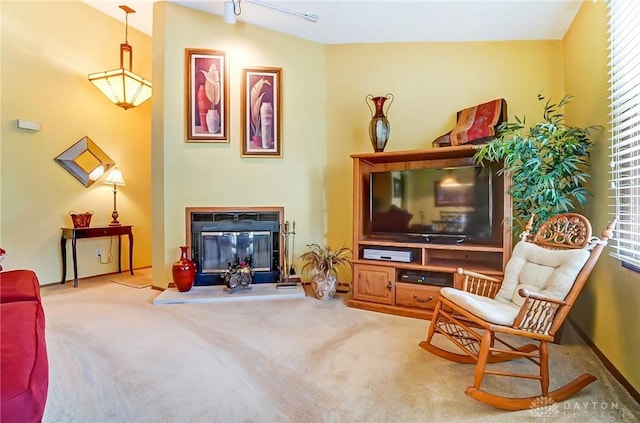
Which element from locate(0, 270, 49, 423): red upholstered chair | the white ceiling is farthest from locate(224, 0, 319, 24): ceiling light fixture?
locate(0, 270, 49, 423): red upholstered chair

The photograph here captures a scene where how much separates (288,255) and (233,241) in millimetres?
656

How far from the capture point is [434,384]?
1794 millimetres

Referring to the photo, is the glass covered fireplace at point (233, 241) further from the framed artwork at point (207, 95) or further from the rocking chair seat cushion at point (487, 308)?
the rocking chair seat cushion at point (487, 308)

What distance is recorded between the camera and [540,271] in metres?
2.07

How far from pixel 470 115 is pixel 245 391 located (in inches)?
118

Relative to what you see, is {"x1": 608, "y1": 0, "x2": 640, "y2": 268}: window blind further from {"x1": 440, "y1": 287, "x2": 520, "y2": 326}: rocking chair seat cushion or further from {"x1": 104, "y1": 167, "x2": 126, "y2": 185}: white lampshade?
{"x1": 104, "y1": 167, "x2": 126, "y2": 185}: white lampshade

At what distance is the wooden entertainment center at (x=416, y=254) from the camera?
2820 millimetres

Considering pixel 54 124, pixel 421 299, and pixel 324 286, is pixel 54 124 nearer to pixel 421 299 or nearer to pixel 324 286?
pixel 324 286

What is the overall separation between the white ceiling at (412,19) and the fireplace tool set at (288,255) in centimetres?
217

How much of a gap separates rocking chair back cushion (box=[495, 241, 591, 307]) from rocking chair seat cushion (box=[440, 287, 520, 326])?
13cm

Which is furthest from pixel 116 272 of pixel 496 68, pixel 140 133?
pixel 496 68

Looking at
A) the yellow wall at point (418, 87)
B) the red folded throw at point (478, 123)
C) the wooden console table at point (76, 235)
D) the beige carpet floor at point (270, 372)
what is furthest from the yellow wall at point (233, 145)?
the red folded throw at point (478, 123)

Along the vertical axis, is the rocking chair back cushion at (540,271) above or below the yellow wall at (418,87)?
below

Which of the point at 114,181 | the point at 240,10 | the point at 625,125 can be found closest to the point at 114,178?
the point at 114,181
